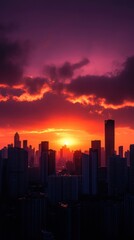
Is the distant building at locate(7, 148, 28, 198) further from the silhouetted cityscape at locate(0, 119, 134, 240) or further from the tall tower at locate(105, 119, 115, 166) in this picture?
the tall tower at locate(105, 119, 115, 166)

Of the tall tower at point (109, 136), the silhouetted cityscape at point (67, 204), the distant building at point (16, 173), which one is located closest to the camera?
the silhouetted cityscape at point (67, 204)

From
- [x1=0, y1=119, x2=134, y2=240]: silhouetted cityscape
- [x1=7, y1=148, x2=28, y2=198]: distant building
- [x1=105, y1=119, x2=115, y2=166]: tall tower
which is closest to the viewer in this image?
[x1=0, y1=119, x2=134, y2=240]: silhouetted cityscape

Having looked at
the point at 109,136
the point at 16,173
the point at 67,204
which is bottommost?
the point at 67,204

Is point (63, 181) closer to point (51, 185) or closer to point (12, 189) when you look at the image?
point (51, 185)

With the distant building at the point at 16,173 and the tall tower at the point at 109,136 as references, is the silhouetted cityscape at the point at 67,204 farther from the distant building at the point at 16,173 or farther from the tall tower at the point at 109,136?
the tall tower at the point at 109,136

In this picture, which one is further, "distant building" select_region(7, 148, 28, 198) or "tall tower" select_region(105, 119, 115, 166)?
"tall tower" select_region(105, 119, 115, 166)

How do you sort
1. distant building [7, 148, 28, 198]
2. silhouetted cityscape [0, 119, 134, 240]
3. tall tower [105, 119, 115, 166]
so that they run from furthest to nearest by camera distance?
tall tower [105, 119, 115, 166] → distant building [7, 148, 28, 198] → silhouetted cityscape [0, 119, 134, 240]

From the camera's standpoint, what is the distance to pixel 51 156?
186ft

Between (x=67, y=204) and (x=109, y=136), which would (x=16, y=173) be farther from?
(x=109, y=136)

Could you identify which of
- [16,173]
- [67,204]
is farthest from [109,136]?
[67,204]

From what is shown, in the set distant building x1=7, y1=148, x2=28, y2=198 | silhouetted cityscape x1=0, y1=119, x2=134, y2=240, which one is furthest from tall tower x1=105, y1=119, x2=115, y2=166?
distant building x1=7, y1=148, x2=28, y2=198

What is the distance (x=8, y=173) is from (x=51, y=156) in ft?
48.1

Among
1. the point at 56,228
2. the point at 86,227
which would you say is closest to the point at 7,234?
the point at 56,228

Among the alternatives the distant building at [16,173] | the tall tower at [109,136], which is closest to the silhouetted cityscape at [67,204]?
the distant building at [16,173]
